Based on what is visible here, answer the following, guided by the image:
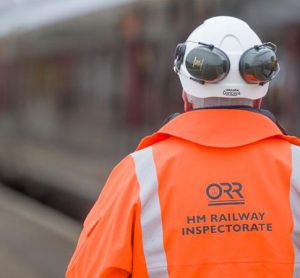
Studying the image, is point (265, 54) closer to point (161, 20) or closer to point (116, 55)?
point (161, 20)

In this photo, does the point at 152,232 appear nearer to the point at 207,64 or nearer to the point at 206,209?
the point at 206,209

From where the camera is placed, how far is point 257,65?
6.24 feet

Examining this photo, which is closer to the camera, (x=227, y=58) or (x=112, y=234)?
(x=112, y=234)

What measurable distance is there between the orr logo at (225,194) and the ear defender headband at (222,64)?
302mm

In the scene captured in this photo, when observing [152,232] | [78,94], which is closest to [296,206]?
[152,232]

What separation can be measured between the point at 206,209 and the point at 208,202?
0.02 metres

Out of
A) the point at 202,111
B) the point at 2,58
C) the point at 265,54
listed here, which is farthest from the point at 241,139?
the point at 2,58

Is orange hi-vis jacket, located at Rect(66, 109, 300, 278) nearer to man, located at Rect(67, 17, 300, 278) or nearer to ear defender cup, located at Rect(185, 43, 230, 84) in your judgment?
man, located at Rect(67, 17, 300, 278)

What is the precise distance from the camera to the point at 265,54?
200 centimetres

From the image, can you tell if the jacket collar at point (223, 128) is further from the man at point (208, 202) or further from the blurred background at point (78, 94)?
the blurred background at point (78, 94)

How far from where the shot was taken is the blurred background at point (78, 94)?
5.54m

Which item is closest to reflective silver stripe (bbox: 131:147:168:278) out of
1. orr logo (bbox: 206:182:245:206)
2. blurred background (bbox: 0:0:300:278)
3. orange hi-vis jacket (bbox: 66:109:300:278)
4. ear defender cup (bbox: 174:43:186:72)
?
orange hi-vis jacket (bbox: 66:109:300:278)

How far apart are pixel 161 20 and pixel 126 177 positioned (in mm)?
4711

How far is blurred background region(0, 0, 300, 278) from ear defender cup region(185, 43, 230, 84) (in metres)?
3.32
